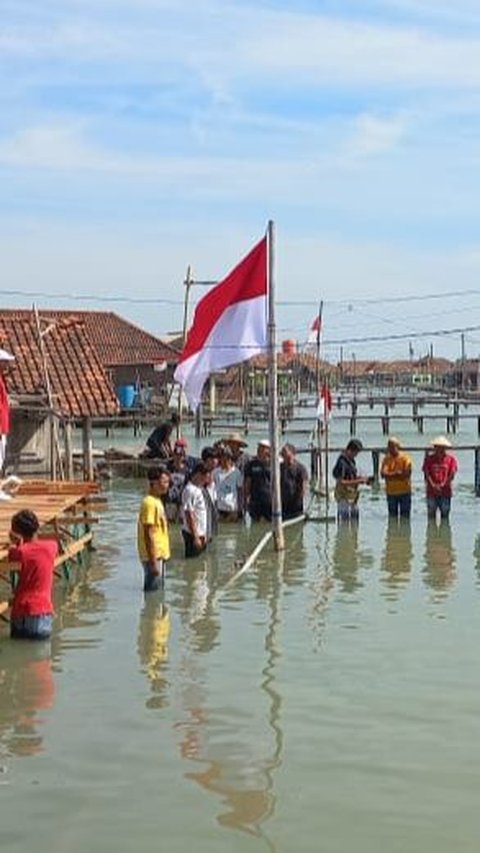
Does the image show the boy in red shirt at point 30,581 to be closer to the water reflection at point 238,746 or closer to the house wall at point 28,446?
the water reflection at point 238,746

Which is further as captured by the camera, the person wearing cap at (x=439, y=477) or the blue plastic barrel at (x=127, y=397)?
the blue plastic barrel at (x=127, y=397)

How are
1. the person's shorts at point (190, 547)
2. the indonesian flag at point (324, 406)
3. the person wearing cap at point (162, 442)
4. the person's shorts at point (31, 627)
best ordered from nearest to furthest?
1. the person's shorts at point (31, 627)
2. the person's shorts at point (190, 547)
3. the person wearing cap at point (162, 442)
4. the indonesian flag at point (324, 406)

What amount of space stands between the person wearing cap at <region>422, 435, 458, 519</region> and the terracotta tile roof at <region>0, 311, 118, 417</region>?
613cm

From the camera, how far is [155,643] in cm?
1143

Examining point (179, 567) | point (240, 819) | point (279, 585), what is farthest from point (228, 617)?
point (240, 819)

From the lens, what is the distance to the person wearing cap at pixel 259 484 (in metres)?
19.8

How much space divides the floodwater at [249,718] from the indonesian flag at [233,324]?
2.58 meters

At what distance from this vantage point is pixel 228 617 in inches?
501

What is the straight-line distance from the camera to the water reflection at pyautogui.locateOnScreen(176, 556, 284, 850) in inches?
278

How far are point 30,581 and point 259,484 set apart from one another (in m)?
9.23

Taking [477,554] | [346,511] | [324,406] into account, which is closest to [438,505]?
[346,511]

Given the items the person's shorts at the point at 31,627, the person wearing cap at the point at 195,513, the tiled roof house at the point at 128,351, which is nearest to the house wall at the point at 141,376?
the tiled roof house at the point at 128,351

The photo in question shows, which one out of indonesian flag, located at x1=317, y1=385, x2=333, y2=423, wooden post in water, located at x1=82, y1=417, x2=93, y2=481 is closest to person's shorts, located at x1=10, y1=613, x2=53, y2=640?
wooden post in water, located at x1=82, y1=417, x2=93, y2=481

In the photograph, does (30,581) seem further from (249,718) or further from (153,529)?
(249,718)
